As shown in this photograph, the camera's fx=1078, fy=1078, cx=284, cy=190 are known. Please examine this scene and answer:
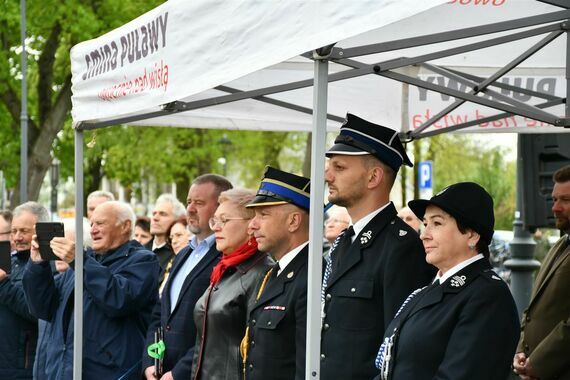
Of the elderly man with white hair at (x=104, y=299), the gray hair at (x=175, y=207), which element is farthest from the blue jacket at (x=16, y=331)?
the gray hair at (x=175, y=207)

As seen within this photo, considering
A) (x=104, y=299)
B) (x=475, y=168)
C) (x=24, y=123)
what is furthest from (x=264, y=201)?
(x=475, y=168)

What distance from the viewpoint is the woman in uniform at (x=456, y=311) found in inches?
166

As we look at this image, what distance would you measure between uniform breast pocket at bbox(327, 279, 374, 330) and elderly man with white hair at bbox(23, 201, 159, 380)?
2.45m

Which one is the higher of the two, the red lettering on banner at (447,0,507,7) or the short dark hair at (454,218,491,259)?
the red lettering on banner at (447,0,507,7)

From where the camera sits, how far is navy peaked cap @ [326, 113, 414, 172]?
514 centimetres

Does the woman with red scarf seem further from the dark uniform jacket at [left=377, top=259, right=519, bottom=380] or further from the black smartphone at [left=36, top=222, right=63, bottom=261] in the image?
the dark uniform jacket at [left=377, top=259, right=519, bottom=380]

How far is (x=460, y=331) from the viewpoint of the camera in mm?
4262

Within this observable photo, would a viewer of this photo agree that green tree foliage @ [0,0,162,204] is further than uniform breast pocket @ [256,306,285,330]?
Yes

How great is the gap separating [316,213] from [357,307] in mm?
819

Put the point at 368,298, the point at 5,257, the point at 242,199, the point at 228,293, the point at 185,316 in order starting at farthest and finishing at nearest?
1. the point at 5,257
2. the point at 185,316
3. the point at 242,199
4. the point at 228,293
5. the point at 368,298

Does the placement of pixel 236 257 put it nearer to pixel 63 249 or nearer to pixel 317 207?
pixel 63 249

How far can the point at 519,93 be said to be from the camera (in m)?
6.76

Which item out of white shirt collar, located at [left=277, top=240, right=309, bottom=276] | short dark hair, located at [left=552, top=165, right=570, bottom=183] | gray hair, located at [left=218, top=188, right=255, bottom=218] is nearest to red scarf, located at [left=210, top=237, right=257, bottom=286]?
gray hair, located at [left=218, top=188, right=255, bottom=218]

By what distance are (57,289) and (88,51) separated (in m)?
2.11
